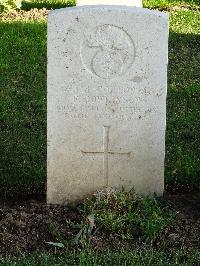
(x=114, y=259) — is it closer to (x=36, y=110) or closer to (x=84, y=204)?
(x=84, y=204)

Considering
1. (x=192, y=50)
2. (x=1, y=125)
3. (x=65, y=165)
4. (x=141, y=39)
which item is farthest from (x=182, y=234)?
(x=192, y=50)

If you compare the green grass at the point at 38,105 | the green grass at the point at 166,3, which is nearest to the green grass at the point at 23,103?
the green grass at the point at 38,105

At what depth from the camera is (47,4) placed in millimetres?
11539

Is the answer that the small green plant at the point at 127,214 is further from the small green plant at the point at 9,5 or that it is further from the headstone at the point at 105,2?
the small green plant at the point at 9,5

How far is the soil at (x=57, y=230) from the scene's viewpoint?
4602 mm

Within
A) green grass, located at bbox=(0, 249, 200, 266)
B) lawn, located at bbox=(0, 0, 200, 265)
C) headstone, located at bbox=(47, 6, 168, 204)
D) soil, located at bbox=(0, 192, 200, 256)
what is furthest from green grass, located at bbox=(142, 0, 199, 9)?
green grass, located at bbox=(0, 249, 200, 266)

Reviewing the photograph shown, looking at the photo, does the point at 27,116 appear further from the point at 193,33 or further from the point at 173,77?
the point at 193,33

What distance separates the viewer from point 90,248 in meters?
4.54

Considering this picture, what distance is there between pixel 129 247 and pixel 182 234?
1.28 feet

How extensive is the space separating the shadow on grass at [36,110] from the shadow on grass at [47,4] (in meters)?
1.28

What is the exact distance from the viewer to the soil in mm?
4602

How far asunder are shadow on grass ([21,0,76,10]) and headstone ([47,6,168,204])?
6.62 metres

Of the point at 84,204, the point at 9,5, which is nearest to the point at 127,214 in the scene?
the point at 84,204

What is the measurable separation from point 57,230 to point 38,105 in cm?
278
